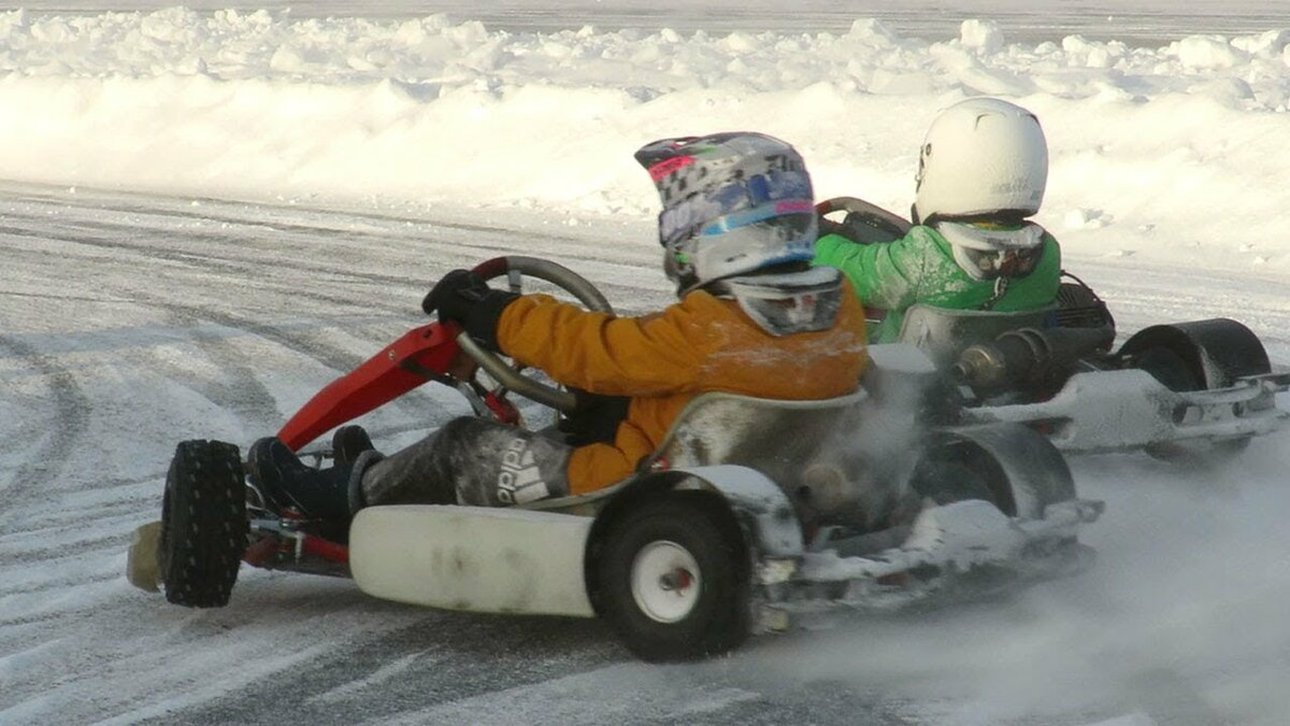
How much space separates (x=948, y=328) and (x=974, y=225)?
14.6 inches

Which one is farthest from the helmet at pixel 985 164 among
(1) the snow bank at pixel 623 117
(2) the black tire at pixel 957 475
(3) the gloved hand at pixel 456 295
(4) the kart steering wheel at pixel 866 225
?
(1) the snow bank at pixel 623 117

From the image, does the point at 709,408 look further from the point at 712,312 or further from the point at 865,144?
the point at 865,144

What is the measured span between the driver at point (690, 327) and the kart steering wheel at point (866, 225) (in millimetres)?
2164

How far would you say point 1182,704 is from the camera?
444cm

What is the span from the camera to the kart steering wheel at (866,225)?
7.20 metres

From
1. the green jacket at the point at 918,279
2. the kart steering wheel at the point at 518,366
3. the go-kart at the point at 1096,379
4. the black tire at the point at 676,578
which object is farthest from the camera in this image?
the green jacket at the point at 918,279

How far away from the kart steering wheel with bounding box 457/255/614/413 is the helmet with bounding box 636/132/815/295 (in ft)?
1.12

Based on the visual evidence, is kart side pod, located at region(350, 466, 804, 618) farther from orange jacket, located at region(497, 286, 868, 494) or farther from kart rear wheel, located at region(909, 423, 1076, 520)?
kart rear wheel, located at region(909, 423, 1076, 520)

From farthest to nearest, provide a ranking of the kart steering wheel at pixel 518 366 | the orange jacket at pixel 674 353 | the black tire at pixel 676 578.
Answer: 1. the kart steering wheel at pixel 518 366
2. the orange jacket at pixel 674 353
3. the black tire at pixel 676 578

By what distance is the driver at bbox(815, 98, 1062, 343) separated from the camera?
649 centimetres

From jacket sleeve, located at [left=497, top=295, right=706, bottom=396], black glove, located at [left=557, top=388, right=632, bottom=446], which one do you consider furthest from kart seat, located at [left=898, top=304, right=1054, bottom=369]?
jacket sleeve, located at [left=497, top=295, right=706, bottom=396]

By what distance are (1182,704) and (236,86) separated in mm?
15033

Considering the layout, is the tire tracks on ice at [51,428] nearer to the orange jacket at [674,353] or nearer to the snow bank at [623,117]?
the orange jacket at [674,353]

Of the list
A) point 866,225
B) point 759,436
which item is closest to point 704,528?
point 759,436
